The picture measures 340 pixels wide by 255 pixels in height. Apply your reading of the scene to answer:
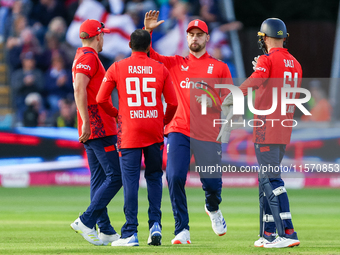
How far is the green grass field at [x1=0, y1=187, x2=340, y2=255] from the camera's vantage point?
20.4 ft

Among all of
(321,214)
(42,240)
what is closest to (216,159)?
(42,240)

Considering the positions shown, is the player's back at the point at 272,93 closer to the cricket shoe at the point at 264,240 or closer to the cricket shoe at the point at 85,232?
the cricket shoe at the point at 264,240

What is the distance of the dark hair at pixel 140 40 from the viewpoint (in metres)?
6.55

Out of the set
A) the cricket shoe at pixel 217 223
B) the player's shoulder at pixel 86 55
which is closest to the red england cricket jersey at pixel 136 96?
the player's shoulder at pixel 86 55

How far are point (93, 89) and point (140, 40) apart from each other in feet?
2.83

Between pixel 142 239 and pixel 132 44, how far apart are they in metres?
2.42

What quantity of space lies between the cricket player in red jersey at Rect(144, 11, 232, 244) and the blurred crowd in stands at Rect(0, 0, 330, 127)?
9547mm

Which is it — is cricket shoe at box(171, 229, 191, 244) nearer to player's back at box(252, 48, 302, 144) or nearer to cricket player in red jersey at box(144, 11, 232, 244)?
cricket player in red jersey at box(144, 11, 232, 244)

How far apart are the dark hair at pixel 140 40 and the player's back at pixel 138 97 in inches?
2.7

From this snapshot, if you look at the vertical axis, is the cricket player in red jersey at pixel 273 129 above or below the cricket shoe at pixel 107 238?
above

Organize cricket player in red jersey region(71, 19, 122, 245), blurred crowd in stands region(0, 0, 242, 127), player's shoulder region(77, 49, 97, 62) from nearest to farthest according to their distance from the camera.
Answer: cricket player in red jersey region(71, 19, 122, 245)
player's shoulder region(77, 49, 97, 62)
blurred crowd in stands region(0, 0, 242, 127)

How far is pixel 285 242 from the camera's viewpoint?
6406 mm

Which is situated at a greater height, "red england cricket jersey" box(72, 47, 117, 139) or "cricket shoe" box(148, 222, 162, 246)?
"red england cricket jersey" box(72, 47, 117, 139)

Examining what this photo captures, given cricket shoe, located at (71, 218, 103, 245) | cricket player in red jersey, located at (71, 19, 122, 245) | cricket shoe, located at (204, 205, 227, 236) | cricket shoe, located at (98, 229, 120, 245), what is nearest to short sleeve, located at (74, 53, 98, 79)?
cricket player in red jersey, located at (71, 19, 122, 245)
